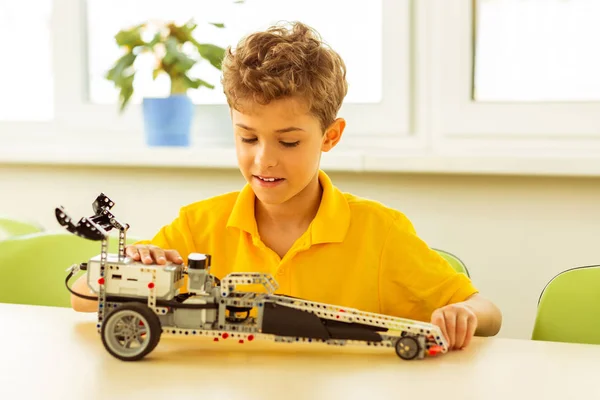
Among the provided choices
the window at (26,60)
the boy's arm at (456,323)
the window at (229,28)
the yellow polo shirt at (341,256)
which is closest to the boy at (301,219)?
the yellow polo shirt at (341,256)

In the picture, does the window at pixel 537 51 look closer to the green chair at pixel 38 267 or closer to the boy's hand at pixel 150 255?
the green chair at pixel 38 267

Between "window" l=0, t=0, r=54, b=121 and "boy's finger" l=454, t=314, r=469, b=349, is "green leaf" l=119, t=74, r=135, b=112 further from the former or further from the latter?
"boy's finger" l=454, t=314, r=469, b=349

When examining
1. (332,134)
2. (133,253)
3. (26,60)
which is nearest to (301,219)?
(332,134)

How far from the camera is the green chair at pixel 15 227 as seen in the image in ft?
6.09

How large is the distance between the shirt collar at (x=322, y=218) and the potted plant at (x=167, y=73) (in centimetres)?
87

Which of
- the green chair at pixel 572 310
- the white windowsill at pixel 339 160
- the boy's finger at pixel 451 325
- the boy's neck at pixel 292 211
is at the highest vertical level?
the white windowsill at pixel 339 160

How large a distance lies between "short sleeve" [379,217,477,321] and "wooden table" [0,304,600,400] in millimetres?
194

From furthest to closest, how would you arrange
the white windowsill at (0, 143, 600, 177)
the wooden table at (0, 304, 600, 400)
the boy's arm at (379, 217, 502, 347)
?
the white windowsill at (0, 143, 600, 177), the boy's arm at (379, 217, 502, 347), the wooden table at (0, 304, 600, 400)

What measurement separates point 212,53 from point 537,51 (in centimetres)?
84

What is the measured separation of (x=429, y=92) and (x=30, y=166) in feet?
3.89

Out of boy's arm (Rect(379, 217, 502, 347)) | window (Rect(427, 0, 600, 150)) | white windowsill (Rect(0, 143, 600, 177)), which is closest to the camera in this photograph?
boy's arm (Rect(379, 217, 502, 347))

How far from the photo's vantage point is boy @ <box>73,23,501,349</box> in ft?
3.82

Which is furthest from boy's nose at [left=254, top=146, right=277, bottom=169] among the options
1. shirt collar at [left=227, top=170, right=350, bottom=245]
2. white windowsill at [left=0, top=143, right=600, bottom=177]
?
white windowsill at [left=0, top=143, right=600, bottom=177]

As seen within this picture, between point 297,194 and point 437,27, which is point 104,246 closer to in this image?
point 297,194
